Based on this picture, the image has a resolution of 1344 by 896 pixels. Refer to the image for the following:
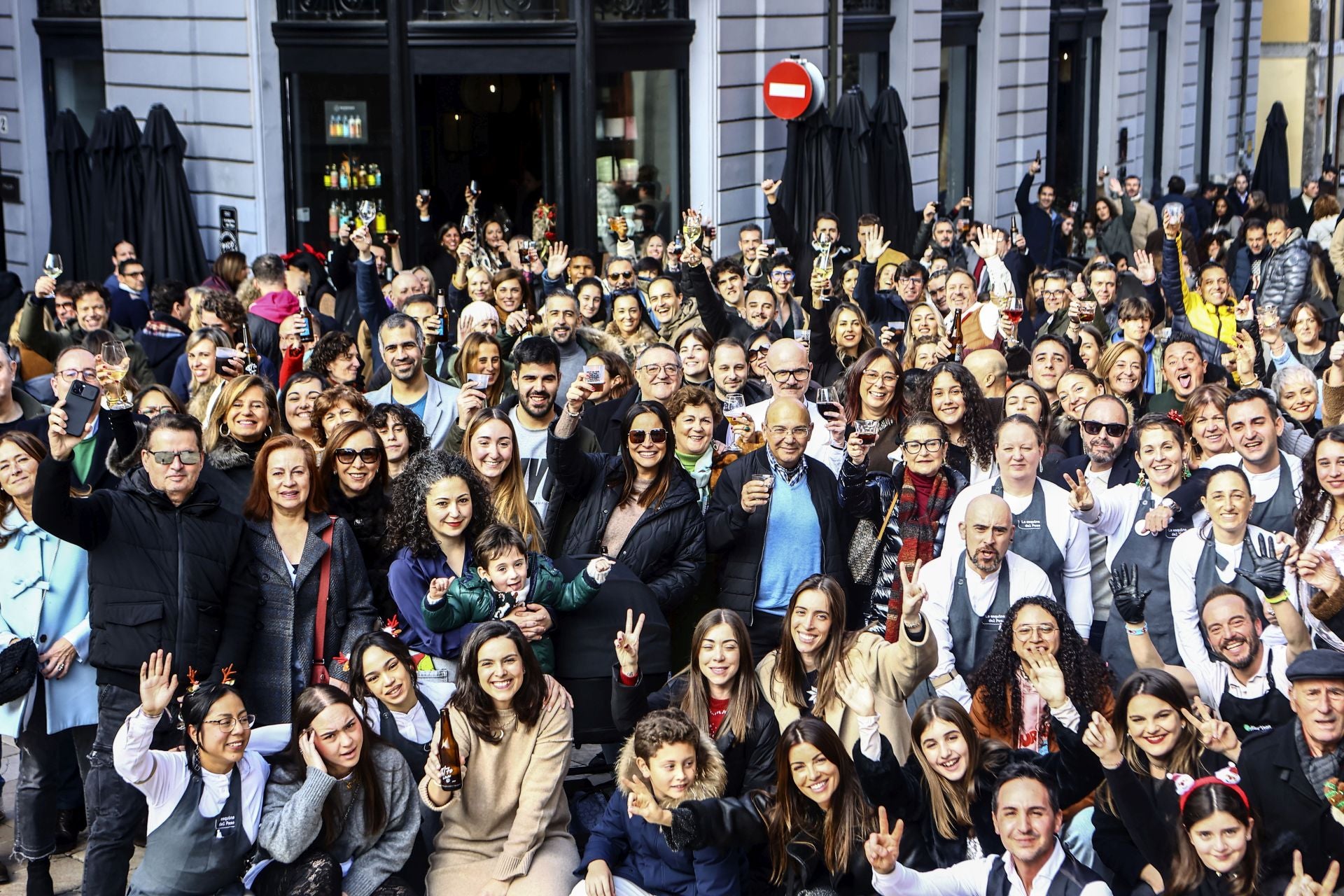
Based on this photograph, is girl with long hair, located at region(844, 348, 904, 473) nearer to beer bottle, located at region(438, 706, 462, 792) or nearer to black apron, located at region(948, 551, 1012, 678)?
black apron, located at region(948, 551, 1012, 678)

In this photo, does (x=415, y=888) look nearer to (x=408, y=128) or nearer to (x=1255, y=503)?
(x=1255, y=503)

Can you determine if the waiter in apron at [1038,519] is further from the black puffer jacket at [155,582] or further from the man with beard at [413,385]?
the black puffer jacket at [155,582]

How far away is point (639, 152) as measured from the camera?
55.5 ft

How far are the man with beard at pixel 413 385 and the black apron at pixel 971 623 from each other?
2.96 meters

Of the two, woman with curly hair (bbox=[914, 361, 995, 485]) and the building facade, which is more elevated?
the building facade

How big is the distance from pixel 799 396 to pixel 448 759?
326cm

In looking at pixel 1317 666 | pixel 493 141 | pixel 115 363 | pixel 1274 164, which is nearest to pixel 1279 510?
pixel 1317 666

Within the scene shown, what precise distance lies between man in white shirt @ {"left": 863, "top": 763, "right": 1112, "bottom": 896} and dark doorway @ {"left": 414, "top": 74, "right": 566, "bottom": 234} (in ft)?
36.4

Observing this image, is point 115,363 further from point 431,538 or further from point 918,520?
point 918,520

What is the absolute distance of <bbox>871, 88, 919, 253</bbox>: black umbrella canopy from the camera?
16891mm

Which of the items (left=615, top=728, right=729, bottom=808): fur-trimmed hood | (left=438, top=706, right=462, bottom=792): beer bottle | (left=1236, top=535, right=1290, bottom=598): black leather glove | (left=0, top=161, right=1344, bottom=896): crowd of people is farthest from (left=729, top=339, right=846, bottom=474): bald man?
(left=438, top=706, right=462, bottom=792): beer bottle

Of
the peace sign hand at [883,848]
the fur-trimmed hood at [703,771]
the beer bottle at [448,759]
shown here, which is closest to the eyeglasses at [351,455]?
the beer bottle at [448,759]

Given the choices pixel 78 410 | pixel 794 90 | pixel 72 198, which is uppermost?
pixel 794 90

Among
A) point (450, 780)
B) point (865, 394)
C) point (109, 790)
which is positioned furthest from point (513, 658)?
point (865, 394)
